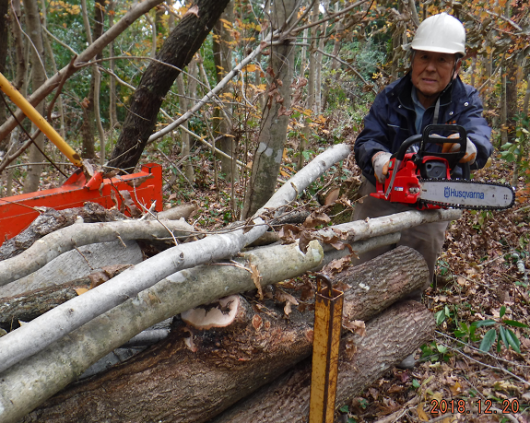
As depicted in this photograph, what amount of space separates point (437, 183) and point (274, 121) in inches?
55.6

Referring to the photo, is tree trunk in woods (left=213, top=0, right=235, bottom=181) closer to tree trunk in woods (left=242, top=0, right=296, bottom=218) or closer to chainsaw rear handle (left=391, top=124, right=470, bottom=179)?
tree trunk in woods (left=242, top=0, right=296, bottom=218)

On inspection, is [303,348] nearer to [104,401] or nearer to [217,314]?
[217,314]

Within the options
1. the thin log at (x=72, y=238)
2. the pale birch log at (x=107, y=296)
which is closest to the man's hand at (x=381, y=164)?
the pale birch log at (x=107, y=296)

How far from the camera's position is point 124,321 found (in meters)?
1.59

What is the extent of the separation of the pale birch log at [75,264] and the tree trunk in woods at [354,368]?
1.04 m

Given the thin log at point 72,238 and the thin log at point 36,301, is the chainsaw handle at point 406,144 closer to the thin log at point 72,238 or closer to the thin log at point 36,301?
the thin log at point 72,238

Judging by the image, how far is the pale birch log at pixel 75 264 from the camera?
1.94 metres

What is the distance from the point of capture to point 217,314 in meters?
1.87

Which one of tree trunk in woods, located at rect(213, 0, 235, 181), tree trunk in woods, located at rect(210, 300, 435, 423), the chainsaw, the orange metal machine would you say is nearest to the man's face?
the chainsaw

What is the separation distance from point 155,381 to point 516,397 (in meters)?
2.34

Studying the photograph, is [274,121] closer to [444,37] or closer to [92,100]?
[444,37]

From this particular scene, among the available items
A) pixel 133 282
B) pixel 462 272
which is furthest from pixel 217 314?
pixel 462 272

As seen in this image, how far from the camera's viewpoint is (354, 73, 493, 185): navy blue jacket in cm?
292
